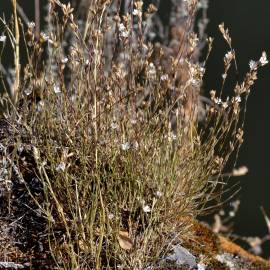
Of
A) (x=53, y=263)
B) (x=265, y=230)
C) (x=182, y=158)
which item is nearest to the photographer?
(x=53, y=263)

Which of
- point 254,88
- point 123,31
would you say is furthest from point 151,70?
point 254,88

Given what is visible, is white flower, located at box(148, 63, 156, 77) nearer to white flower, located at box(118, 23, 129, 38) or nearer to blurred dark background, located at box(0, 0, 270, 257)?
white flower, located at box(118, 23, 129, 38)

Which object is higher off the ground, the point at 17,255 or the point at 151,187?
the point at 151,187

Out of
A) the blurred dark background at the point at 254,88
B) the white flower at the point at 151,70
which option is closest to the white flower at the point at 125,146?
the white flower at the point at 151,70

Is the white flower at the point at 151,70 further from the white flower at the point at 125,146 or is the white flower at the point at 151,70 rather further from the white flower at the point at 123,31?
the white flower at the point at 125,146

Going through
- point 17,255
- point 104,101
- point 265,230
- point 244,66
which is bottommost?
point 265,230

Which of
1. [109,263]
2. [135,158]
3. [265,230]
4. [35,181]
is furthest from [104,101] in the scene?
[265,230]

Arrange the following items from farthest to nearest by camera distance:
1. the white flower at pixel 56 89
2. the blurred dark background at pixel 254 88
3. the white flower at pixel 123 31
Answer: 1. the blurred dark background at pixel 254 88
2. the white flower at pixel 56 89
3. the white flower at pixel 123 31

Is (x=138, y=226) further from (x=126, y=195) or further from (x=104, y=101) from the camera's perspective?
(x=104, y=101)

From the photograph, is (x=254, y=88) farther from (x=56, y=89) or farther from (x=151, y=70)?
(x=56, y=89)
